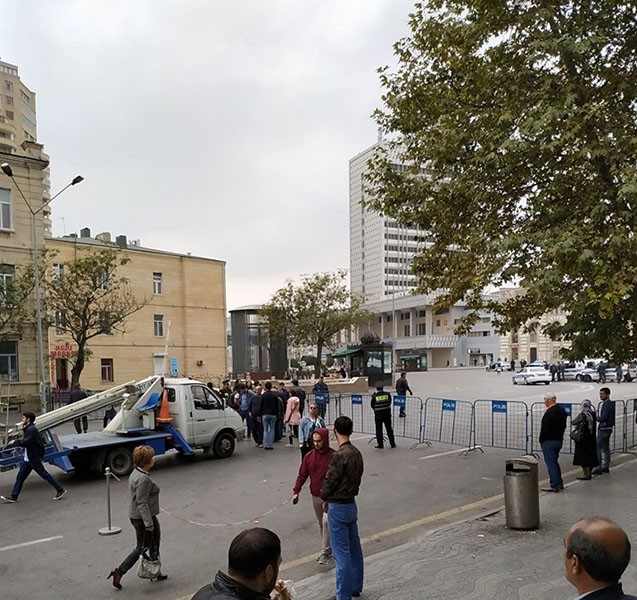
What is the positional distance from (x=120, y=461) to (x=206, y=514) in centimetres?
384

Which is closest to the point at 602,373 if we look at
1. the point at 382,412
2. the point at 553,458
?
the point at 382,412

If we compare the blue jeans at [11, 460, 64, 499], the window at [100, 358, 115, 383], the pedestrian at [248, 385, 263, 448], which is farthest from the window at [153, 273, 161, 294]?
the blue jeans at [11, 460, 64, 499]

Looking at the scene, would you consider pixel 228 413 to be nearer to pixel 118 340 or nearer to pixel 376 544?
pixel 376 544

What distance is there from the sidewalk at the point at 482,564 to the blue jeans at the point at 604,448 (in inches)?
92.5

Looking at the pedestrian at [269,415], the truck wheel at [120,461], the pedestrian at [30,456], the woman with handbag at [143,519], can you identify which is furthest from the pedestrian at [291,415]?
the woman with handbag at [143,519]

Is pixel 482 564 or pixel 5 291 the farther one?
pixel 5 291

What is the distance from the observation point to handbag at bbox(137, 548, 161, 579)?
6355mm

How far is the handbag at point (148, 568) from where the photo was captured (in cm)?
636

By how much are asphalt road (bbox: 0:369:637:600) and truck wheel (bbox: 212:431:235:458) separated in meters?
0.20

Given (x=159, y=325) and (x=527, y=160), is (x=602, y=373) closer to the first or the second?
(x=159, y=325)

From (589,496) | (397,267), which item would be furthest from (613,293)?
(397,267)

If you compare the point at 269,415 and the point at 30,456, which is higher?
the point at 30,456

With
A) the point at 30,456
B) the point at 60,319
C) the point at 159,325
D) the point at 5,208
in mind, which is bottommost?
the point at 30,456

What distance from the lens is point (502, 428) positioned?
16672 millimetres
